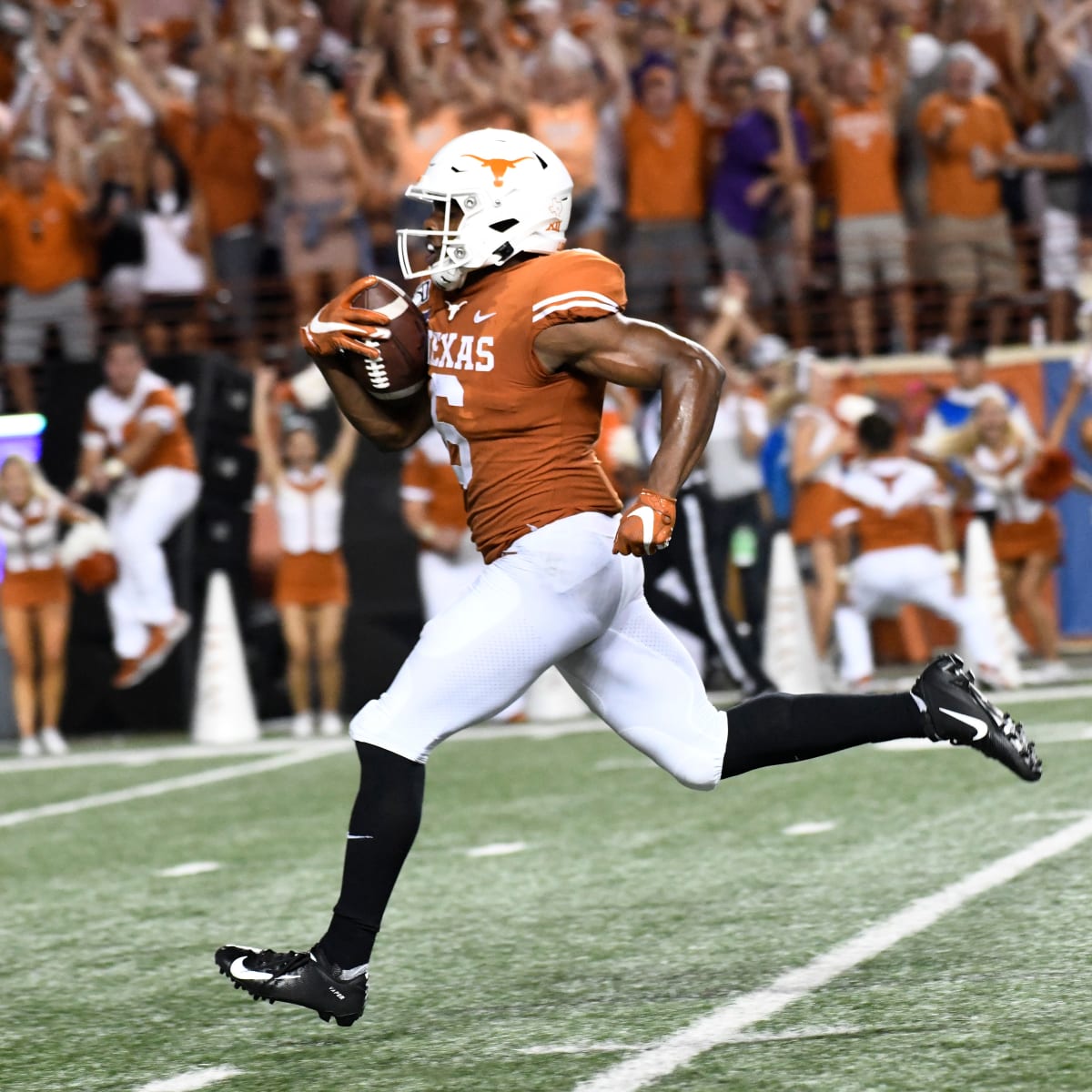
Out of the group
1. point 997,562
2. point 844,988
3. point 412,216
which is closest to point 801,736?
point 844,988

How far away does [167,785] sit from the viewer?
9.10 metres

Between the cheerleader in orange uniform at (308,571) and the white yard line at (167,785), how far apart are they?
641 mm

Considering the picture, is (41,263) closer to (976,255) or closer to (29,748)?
(29,748)

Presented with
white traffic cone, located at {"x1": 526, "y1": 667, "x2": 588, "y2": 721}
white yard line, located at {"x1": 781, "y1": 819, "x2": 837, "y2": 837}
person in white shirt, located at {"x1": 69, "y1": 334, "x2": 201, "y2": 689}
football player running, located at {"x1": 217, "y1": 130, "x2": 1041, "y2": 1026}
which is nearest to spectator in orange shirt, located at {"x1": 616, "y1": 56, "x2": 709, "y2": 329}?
white traffic cone, located at {"x1": 526, "y1": 667, "x2": 588, "y2": 721}

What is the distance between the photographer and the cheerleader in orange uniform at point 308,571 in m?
10.8

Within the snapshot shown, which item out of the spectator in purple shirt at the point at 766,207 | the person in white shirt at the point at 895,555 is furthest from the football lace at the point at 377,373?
the spectator in purple shirt at the point at 766,207

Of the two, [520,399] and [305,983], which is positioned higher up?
[520,399]

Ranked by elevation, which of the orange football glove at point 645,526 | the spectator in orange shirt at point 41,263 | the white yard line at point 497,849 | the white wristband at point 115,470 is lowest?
the white yard line at point 497,849

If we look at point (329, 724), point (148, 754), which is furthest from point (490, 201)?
point (329, 724)

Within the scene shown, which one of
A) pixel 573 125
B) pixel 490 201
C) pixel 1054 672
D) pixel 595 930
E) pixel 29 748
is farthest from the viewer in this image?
pixel 573 125

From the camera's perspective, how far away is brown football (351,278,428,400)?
4.37m

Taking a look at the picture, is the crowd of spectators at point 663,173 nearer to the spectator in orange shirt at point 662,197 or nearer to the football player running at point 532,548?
the spectator in orange shirt at point 662,197

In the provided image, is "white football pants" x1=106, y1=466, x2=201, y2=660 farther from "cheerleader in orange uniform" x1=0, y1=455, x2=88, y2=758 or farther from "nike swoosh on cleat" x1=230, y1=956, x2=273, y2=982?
"nike swoosh on cleat" x1=230, y1=956, x2=273, y2=982

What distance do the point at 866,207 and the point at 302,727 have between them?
15.6 feet
